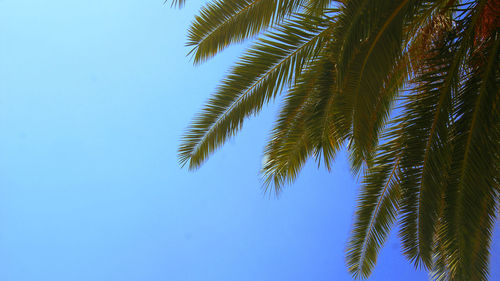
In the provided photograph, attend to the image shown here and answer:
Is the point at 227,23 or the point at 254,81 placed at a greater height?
the point at 227,23

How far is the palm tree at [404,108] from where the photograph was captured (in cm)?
536

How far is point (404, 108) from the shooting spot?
6.07m

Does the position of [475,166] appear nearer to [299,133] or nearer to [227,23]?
[299,133]

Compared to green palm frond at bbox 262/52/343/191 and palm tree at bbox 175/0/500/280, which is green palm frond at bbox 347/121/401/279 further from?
green palm frond at bbox 262/52/343/191

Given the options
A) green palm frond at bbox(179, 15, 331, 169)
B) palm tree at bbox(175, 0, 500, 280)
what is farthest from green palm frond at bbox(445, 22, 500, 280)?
green palm frond at bbox(179, 15, 331, 169)

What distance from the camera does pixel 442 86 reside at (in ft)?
18.4

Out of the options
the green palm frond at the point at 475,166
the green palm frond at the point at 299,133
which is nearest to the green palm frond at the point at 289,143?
the green palm frond at the point at 299,133

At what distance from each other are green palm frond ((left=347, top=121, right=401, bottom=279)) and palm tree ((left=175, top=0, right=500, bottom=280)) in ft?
0.13

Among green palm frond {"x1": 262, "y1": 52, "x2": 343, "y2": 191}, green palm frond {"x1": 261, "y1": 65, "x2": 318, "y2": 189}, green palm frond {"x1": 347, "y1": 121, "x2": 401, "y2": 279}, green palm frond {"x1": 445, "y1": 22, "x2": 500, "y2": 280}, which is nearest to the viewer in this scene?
green palm frond {"x1": 445, "y1": 22, "x2": 500, "y2": 280}

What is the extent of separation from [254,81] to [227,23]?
27.6 inches

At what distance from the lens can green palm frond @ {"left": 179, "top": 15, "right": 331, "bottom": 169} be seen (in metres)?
5.58

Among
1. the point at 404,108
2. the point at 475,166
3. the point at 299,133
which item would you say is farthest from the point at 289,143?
the point at 475,166

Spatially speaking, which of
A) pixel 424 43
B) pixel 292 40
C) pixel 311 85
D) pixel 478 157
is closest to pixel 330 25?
pixel 292 40

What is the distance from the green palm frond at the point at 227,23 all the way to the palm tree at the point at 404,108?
11 millimetres
